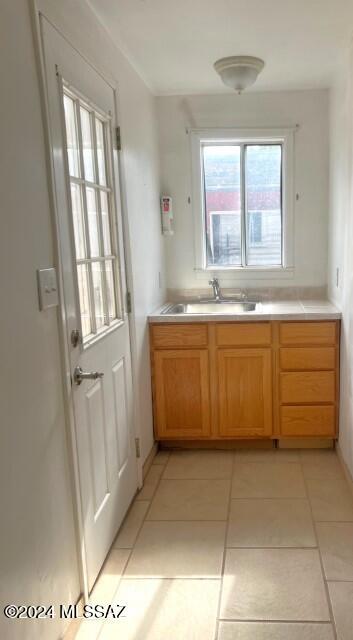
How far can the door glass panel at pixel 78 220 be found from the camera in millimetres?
1861

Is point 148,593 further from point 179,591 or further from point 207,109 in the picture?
point 207,109

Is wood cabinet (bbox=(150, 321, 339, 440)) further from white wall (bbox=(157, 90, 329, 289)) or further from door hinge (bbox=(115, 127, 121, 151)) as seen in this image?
door hinge (bbox=(115, 127, 121, 151))

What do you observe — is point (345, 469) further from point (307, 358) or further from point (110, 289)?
point (110, 289)

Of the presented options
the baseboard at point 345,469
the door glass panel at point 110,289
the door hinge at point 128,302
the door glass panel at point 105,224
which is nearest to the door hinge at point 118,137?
the door glass panel at point 105,224

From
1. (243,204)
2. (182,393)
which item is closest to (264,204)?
(243,204)

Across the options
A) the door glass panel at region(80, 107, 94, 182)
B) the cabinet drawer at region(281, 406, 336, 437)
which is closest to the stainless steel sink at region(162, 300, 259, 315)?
the cabinet drawer at region(281, 406, 336, 437)

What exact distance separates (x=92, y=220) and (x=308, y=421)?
72.8 inches

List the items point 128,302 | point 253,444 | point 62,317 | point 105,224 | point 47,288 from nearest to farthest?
point 47,288 → point 62,317 → point 105,224 → point 128,302 → point 253,444

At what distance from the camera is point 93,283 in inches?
81.0

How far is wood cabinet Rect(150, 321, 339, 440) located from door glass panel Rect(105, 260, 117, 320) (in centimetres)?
72

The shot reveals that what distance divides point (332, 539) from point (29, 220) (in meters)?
1.85

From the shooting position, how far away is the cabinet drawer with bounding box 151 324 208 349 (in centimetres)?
305

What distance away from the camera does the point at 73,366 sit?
1770 mm

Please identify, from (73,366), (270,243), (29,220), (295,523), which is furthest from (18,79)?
(270,243)
